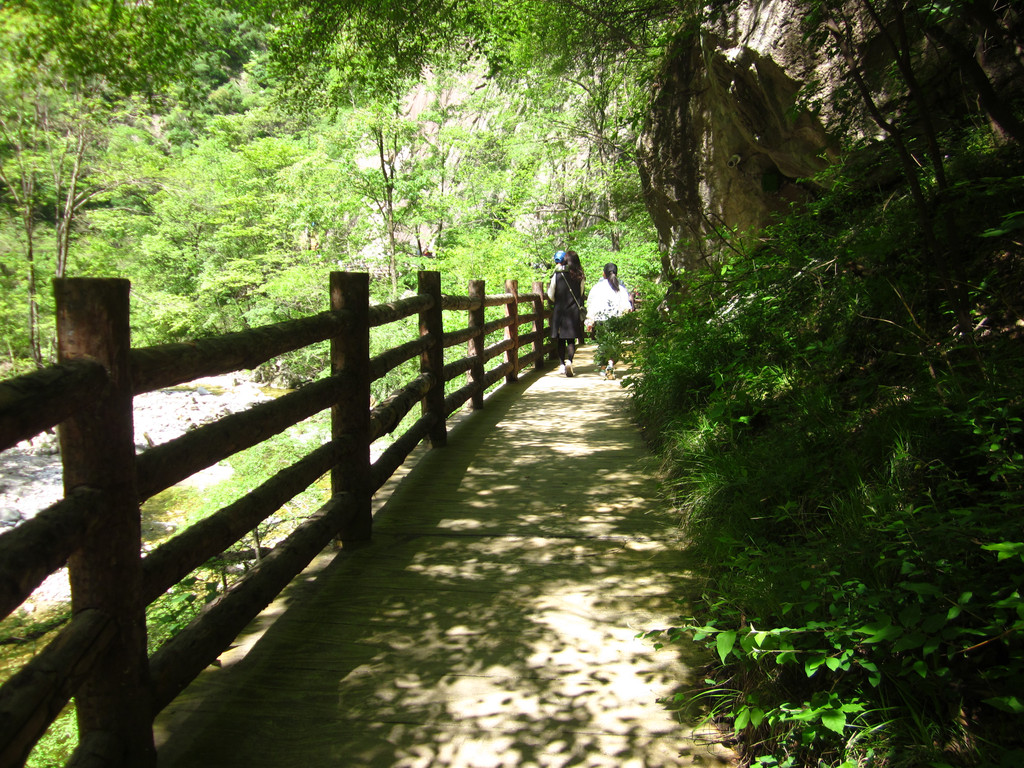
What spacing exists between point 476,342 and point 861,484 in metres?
5.57

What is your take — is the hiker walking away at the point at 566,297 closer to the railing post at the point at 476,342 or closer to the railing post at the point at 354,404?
the railing post at the point at 476,342

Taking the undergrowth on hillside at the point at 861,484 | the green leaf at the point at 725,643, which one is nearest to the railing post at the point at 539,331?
the undergrowth on hillside at the point at 861,484

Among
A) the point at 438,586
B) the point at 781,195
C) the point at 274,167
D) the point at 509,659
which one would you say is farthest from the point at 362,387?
the point at 274,167

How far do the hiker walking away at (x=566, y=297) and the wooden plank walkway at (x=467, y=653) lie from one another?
602 centimetres

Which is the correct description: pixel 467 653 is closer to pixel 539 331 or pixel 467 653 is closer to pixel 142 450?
pixel 142 450

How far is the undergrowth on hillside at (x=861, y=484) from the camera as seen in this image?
6.42ft

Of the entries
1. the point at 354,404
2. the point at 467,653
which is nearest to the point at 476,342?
the point at 354,404

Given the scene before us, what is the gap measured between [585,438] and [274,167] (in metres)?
22.9

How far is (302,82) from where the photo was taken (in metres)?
12.1

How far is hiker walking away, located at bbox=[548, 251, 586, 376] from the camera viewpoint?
1076 cm

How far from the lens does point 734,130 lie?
8.62 metres

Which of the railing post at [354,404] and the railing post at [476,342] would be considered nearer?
Answer: the railing post at [354,404]

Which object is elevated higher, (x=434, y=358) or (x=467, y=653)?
(x=434, y=358)

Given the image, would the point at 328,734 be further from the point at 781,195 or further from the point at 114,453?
the point at 781,195
